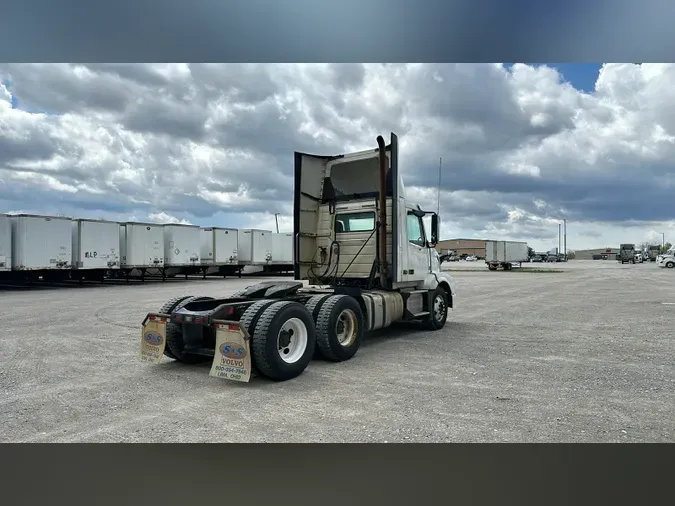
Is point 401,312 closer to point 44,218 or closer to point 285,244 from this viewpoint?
point 44,218

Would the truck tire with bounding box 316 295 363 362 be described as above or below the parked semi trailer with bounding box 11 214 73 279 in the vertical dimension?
below

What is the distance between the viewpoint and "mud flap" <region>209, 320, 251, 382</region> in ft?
20.3

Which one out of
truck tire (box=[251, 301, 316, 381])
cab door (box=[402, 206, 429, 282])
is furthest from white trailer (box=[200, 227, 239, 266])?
truck tire (box=[251, 301, 316, 381])

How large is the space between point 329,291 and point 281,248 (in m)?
28.1

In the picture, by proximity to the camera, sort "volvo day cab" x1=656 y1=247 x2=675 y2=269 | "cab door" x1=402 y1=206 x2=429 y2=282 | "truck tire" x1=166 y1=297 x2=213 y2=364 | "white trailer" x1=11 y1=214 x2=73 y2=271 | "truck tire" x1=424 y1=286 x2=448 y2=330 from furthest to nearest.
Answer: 1. "volvo day cab" x1=656 y1=247 x2=675 y2=269
2. "white trailer" x1=11 y1=214 x2=73 y2=271
3. "truck tire" x1=424 y1=286 x2=448 y2=330
4. "cab door" x1=402 y1=206 x2=429 y2=282
5. "truck tire" x1=166 y1=297 x2=213 y2=364

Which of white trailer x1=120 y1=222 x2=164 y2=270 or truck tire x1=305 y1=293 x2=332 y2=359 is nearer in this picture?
truck tire x1=305 y1=293 x2=332 y2=359

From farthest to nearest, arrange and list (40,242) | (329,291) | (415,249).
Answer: (40,242) → (415,249) → (329,291)

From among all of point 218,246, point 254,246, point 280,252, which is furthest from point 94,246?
point 280,252

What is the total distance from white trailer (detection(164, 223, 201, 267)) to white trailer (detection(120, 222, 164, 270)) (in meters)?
0.79

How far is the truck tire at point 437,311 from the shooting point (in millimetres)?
Result: 10852

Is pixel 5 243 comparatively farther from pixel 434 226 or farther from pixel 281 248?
pixel 434 226

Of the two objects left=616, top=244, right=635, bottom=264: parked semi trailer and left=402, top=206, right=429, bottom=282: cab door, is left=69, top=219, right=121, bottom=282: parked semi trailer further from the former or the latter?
left=616, top=244, right=635, bottom=264: parked semi trailer

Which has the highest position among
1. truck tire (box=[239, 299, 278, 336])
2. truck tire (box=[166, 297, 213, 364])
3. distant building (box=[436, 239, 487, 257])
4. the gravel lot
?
distant building (box=[436, 239, 487, 257])

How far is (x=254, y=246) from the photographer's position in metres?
34.9
